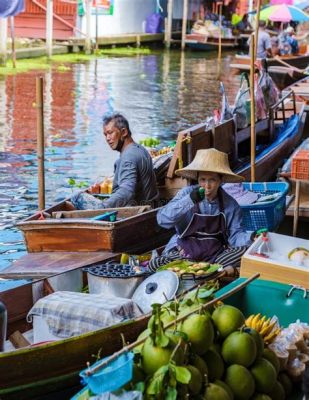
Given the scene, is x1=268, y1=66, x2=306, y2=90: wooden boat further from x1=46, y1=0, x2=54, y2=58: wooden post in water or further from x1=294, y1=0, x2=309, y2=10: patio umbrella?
x1=294, y1=0, x2=309, y2=10: patio umbrella

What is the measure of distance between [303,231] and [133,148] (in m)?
2.49

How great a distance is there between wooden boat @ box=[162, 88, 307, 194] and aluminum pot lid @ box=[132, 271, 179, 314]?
3.12 metres

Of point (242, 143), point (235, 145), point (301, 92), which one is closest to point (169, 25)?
point (301, 92)

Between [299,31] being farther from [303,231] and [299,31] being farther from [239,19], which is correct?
[303,231]

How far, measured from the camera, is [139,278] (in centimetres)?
591

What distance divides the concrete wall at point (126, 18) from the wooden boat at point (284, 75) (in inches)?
563

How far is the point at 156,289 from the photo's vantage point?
5602 mm

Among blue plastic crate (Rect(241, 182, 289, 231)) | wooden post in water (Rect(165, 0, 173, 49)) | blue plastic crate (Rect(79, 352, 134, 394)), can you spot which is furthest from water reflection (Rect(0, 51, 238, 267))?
blue plastic crate (Rect(79, 352, 134, 394))

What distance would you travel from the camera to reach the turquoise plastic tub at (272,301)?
526 cm

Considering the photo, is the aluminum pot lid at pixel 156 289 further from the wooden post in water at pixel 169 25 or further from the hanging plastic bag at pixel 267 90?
the wooden post in water at pixel 169 25

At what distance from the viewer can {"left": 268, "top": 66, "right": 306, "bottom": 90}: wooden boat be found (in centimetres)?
2256

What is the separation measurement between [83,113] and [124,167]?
12.3m

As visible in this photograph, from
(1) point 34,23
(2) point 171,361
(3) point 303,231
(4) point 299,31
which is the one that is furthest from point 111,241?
(4) point 299,31

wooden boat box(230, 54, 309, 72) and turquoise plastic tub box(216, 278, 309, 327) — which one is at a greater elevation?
wooden boat box(230, 54, 309, 72)
